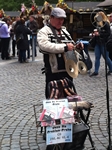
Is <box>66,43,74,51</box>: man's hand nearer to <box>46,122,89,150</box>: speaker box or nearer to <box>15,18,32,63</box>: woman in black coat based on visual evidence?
<box>46,122,89,150</box>: speaker box

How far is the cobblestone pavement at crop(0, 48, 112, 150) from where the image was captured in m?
4.71

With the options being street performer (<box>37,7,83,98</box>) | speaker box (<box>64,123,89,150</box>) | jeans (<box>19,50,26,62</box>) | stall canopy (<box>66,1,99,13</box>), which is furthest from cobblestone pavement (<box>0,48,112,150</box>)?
stall canopy (<box>66,1,99,13</box>)

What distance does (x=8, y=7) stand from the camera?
182 feet

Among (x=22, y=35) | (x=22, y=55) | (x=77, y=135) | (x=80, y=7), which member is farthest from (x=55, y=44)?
(x=80, y=7)

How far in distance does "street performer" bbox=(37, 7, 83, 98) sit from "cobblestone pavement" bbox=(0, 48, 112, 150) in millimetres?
1000

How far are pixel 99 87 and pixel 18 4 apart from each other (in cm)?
4778

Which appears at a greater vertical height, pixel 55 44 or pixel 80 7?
pixel 80 7

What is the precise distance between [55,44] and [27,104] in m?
2.82

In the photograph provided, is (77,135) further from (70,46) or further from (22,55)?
→ (22,55)

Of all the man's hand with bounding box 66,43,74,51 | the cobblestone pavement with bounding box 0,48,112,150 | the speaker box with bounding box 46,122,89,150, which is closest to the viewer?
the speaker box with bounding box 46,122,89,150

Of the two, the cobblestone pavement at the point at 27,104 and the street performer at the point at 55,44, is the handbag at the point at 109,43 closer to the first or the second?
the cobblestone pavement at the point at 27,104

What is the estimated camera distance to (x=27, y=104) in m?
6.80

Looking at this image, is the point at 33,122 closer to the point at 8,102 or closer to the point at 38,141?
the point at 38,141

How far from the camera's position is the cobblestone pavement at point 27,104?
471cm
